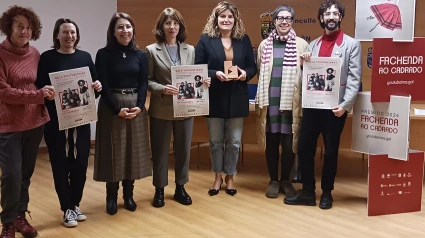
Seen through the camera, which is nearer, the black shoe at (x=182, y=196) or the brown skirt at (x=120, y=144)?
the brown skirt at (x=120, y=144)

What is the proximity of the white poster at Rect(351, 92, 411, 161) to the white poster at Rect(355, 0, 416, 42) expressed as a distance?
1.51ft

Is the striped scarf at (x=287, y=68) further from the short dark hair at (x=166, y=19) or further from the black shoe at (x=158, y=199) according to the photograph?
the black shoe at (x=158, y=199)

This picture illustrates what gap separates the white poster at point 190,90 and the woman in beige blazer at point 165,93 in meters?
0.04

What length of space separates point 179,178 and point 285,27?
1471mm

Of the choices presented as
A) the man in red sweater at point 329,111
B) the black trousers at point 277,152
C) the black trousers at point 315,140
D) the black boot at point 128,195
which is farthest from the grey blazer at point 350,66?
the black boot at point 128,195

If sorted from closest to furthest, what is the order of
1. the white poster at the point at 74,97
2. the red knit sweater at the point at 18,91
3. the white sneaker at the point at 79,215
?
the red knit sweater at the point at 18,91, the white poster at the point at 74,97, the white sneaker at the point at 79,215

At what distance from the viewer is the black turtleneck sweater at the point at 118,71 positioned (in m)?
3.70

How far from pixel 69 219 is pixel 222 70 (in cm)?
162

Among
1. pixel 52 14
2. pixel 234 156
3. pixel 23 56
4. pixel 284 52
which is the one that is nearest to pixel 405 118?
pixel 284 52

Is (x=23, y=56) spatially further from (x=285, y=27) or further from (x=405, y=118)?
(x=405, y=118)

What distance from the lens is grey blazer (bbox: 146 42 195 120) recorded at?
3971mm

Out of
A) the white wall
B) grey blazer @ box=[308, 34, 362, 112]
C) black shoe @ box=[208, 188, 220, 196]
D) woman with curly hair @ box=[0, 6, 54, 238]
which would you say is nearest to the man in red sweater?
grey blazer @ box=[308, 34, 362, 112]

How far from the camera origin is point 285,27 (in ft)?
13.6

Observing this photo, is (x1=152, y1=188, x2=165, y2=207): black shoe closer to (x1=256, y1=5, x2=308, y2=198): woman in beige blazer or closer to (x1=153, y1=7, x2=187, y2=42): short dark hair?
(x1=256, y1=5, x2=308, y2=198): woman in beige blazer
